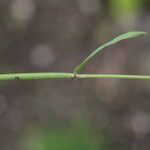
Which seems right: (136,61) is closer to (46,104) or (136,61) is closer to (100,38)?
(100,38)

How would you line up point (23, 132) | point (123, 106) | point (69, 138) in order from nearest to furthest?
point (69, 138) → point (23, 132) → point (123, 106)

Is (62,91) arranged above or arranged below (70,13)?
below

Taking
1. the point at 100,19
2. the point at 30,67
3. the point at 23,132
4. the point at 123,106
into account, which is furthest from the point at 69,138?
the point at 100,19

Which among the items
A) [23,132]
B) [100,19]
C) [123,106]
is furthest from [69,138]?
[100,19]

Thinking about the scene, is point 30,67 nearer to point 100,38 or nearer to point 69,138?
point 100,38

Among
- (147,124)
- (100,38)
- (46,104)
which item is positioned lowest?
(147,124)

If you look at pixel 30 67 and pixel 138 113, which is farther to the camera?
pixel 30 67

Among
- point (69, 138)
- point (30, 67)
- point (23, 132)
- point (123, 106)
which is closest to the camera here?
point (69, 138)
